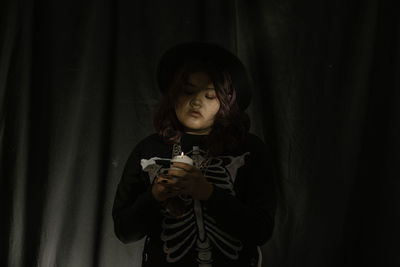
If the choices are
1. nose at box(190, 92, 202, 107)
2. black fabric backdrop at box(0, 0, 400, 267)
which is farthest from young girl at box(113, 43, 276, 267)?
black fabric backdrop at box(0, 0, 400, 267)

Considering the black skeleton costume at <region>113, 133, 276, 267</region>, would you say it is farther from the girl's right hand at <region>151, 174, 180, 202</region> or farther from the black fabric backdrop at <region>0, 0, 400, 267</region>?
the black fabric backdrop at <region>0, 0, 400, 267</region>

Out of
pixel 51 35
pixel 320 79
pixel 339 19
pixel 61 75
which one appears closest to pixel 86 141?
pixel 61 75

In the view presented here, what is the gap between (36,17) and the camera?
1.70 m

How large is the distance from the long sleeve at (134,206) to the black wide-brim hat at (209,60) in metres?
0.30

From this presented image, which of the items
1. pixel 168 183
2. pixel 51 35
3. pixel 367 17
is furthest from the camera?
pixel 51 35

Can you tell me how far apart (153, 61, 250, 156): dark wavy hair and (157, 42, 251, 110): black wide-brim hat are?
0.07ft

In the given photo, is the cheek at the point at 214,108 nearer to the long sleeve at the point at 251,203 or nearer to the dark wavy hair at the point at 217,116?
the dark wavy hair at the point at 217,116

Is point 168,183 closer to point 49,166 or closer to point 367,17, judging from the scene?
point 49,166

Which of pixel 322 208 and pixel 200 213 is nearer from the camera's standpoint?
pixel 200 213

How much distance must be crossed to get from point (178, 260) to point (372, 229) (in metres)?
0.93

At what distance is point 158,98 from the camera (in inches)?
66.9

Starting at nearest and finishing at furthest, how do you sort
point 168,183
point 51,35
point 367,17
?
point 168,183 → point 367,17 → point 51,35

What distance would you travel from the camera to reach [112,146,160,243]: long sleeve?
1114 mm

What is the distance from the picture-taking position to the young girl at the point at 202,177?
Result: 1.10 meters
